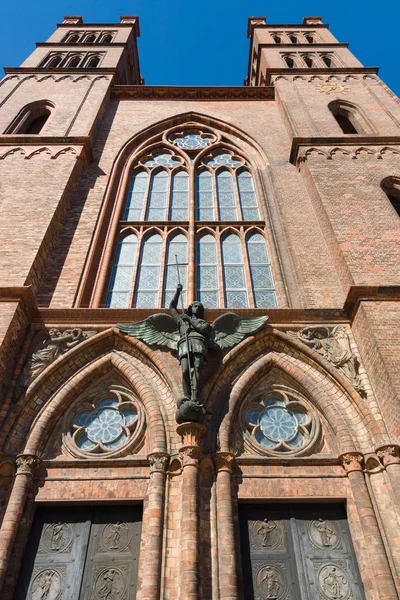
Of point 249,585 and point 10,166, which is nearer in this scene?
point 249,585

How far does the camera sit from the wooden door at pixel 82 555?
214 inches

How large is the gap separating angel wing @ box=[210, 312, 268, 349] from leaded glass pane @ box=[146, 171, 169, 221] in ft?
15.4

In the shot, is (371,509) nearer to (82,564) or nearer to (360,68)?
(82,564)

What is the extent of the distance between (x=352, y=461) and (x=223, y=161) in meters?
9.93

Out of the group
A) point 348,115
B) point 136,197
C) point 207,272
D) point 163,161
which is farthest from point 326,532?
point 348,115

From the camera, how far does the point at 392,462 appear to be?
5855 millimetres

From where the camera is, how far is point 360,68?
56.5 feet

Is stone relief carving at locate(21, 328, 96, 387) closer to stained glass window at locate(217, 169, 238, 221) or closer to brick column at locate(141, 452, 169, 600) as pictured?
brick column at locate(141, 452, 169, 600)

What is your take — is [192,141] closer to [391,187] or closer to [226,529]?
[391,187]

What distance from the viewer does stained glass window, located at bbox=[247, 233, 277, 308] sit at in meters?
9.26

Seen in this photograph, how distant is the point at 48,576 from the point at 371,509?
4033 mm

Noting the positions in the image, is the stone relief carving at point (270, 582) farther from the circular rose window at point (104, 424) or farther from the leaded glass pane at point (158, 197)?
the leaded glass pane at point (158, 197)

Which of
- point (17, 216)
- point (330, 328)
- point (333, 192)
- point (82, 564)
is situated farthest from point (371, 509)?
point (17, 216)

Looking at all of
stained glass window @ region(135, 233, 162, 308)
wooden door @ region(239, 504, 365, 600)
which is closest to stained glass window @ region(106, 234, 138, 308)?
stained glass window @ region(135, 233, 162, 308)
